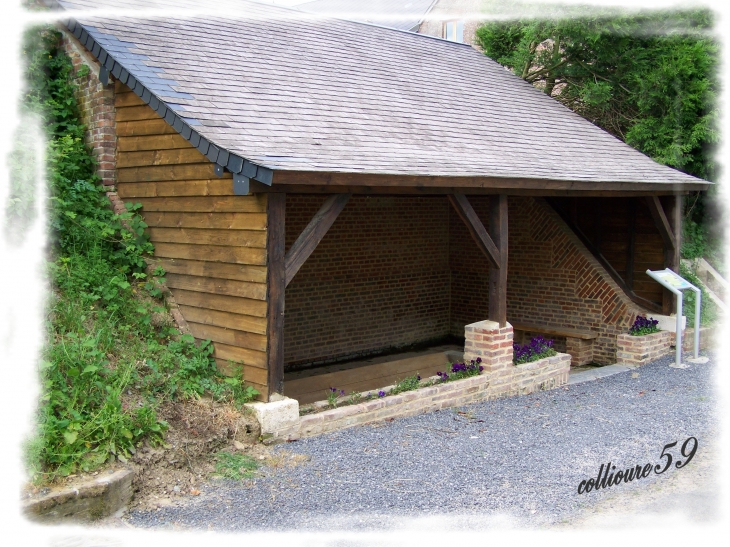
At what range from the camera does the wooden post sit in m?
5.86

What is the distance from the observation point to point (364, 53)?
997 centimetres

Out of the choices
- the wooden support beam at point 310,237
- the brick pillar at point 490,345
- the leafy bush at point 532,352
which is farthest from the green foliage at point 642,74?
the wooden support beam at point 310,237

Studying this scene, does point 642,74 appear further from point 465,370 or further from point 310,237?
point 310,237

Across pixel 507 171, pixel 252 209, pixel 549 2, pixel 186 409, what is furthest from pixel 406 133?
pixel 549 2

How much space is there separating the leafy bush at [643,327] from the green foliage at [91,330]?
6152mm

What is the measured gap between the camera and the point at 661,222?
10023 mm

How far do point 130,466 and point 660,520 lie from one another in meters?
3.47

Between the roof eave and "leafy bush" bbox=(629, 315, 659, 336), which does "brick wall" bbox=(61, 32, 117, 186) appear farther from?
"leafy bush" bbox=(629, 315, 659, 336)

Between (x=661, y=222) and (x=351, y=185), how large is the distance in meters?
5.76

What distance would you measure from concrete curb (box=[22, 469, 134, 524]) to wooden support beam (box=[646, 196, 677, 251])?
7973 mm

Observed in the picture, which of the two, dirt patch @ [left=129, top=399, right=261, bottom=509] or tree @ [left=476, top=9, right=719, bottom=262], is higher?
tree @ [left=476, top=9, right=719, bottom=262]

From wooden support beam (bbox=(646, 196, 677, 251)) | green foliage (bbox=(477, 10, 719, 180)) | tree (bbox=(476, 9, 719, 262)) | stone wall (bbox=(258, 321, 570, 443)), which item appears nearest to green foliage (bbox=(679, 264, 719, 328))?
wooden support beam (bbox=(646, 196, 677, 251))

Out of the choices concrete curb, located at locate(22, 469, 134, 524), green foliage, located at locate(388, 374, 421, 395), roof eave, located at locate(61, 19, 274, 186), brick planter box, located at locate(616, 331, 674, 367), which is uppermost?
roof eave, located at locate(61, 19, 274, 186)

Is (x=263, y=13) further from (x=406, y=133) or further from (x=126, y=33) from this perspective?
(x=406, y=133)
